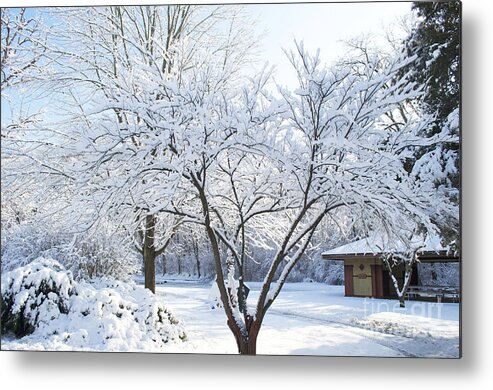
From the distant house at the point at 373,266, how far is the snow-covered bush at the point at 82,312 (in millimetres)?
1223

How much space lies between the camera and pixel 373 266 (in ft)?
11.9

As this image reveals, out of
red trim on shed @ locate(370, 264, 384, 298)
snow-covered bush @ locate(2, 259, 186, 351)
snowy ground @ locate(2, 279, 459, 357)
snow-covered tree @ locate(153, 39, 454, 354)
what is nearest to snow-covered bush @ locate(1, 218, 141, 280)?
snow-covered bush @ locate(2, 259, 186, 351)

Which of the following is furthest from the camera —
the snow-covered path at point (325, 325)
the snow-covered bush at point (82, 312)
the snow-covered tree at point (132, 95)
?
the snow-covered bush at point (82, 312)

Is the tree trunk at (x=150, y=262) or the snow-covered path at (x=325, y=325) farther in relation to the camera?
the tree trunk at (x=150, y=262)

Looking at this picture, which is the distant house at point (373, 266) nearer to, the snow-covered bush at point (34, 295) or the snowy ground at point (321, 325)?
the snowy ground at point (321, 325)

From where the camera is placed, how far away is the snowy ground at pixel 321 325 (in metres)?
3.52

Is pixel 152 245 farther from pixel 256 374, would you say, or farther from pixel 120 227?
pixel 256 374

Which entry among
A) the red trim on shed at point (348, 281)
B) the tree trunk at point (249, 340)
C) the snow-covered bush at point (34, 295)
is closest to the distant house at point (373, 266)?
the red trim on shed at point (348, 281)

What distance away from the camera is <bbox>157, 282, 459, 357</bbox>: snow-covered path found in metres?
3.52

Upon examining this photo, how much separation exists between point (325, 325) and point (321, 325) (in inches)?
1.1

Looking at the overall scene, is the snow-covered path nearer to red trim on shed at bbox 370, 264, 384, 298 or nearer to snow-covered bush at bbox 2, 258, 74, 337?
red trim on shed at bbox 370, 264, 384, 298

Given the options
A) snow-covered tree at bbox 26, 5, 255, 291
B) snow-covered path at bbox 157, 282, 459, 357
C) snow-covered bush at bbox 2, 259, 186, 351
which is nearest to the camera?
snow-covered path at bbox 157, 282, 459, 357

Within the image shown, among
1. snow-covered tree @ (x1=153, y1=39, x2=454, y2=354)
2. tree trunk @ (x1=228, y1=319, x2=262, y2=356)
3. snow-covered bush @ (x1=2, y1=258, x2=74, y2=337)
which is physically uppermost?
snow-covered tree @ (x1=153, y1=39, x2=454, y2=354)

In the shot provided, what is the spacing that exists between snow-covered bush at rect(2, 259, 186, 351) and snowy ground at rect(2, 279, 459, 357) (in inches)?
3.1
